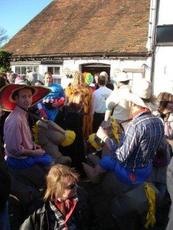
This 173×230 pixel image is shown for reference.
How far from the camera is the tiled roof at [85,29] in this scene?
55.2ft

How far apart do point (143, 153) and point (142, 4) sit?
48.8 ft

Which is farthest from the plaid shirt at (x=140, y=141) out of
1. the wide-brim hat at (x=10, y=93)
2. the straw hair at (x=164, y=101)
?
the straw hair at (x=164, y=101)

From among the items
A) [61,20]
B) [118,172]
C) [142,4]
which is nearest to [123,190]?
[118,172]

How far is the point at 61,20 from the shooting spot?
68.8 feet

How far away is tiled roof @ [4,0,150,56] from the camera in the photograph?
16812 millimetres

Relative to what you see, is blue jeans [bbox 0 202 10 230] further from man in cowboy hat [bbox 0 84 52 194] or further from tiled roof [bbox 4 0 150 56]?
tiled roof [bbox 4 0 150 56]

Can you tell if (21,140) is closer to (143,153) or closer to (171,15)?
(143,153)

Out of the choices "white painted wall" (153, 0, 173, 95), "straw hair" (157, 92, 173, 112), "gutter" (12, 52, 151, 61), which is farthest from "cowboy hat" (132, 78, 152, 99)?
"gutter" (12, 52, 151, 61)

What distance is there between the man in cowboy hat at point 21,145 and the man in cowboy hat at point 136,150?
673mm

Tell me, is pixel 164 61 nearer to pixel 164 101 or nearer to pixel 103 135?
pixel 164 101

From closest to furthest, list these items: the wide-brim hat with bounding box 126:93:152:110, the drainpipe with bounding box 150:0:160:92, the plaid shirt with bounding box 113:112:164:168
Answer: the plaid shirt with bounding box 113:112:164:168 < the wide-brim hat with bounding box 126:93:152:110 < the drainpipe with bounding box 150:0:160:92

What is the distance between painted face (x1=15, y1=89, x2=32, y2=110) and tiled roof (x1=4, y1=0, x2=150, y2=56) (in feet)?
36.6

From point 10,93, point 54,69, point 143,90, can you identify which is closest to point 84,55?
point 54,69

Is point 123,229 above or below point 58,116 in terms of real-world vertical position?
below
